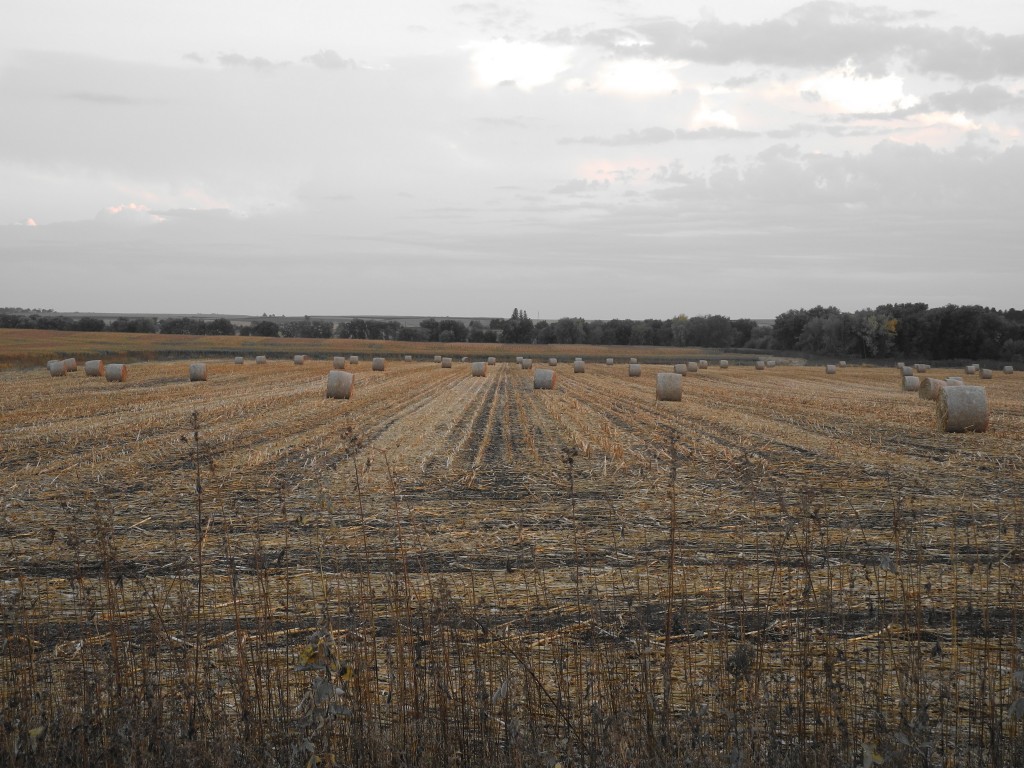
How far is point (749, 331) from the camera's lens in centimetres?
13325

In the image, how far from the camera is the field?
5215mm

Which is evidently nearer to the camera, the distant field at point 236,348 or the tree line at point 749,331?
the distant field at point 236,348

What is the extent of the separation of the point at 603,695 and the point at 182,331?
13116cm

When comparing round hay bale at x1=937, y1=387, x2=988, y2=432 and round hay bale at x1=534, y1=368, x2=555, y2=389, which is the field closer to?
round hay bale at x1=937, y1=387, x2=988, y2=432

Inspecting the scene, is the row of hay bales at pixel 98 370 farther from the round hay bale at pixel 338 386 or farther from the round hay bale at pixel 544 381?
the round hay bale at pixel 544 381

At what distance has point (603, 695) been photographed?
19.1 ft

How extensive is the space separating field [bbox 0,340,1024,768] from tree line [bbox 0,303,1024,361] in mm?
84989

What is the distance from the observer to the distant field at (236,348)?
7888 cm

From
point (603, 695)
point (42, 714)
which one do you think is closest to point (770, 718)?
point (603, 695)

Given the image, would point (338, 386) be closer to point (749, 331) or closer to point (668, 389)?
point (668, 389)

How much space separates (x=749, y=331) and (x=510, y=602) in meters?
130

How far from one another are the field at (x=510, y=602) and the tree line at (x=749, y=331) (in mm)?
84989

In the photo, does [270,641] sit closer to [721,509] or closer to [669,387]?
[721,509]

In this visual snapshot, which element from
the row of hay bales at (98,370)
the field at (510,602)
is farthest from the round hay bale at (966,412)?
the row of hay bales at (98,370)
